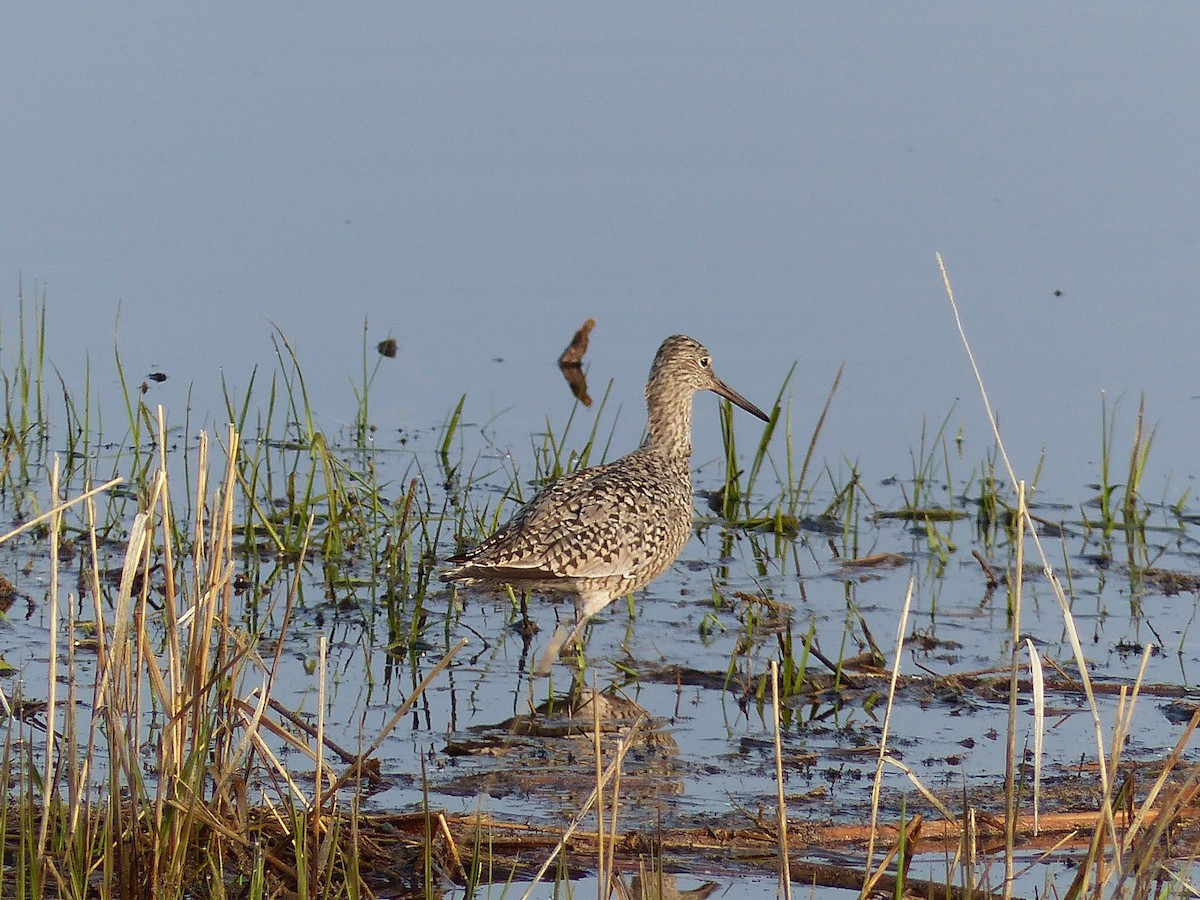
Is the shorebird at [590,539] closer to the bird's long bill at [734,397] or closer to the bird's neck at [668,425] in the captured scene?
the bird's neck at [668,425]

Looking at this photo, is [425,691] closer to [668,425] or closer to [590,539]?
[590,539]

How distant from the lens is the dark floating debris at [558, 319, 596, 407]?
1003cm

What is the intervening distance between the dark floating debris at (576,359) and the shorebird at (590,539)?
2239 mm

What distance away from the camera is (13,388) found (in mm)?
8891

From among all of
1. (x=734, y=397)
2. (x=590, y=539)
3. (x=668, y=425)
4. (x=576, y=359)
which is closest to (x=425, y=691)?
(x=590, y=539)

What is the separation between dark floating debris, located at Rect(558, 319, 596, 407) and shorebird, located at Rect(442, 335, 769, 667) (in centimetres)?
224

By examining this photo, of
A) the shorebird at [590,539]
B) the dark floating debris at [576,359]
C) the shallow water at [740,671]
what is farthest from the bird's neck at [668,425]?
the dark floating debris at [576,359]

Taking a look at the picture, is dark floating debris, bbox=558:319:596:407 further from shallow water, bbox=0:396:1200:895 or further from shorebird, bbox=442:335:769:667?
shorebird, bbox=442:335:769:667

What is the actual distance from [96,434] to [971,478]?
13.7 feet

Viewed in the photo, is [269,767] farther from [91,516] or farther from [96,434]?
[96,434]

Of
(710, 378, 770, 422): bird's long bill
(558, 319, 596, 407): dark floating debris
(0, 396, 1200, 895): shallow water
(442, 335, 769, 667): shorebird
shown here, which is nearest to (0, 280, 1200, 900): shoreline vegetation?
(0, 396, 1200, 895): shallow water

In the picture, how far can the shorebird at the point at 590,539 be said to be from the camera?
22.7 ft

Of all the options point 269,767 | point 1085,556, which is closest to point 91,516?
point 269,767

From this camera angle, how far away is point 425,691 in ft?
21.5
